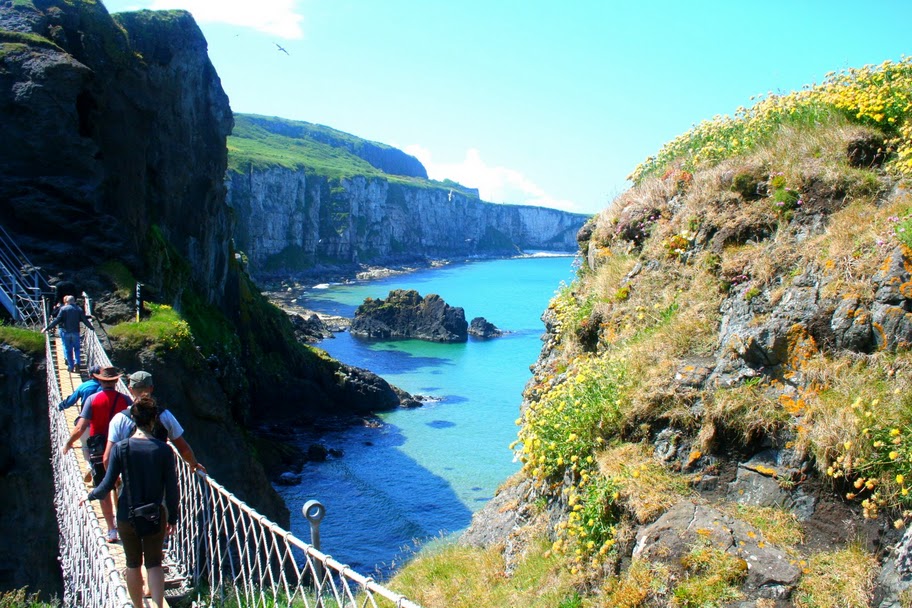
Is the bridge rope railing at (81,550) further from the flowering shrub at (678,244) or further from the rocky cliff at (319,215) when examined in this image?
the rocky cliff at (319,215)

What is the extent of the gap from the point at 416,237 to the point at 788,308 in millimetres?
183730

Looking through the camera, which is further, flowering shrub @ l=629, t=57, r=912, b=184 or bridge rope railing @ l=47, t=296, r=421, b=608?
flowering shrub @ l=629, t=57, r=912, b=184

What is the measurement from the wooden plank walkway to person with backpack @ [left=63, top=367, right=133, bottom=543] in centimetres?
14

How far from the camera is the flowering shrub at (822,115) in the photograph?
340 inches

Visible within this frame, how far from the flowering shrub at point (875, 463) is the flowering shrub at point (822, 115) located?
3.58 meters

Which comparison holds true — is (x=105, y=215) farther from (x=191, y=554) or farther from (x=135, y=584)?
(x=135, y=584)

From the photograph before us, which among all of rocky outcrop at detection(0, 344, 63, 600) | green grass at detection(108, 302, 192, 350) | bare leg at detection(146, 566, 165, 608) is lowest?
rocky outcrop at detection(0, 344, 63, 600)

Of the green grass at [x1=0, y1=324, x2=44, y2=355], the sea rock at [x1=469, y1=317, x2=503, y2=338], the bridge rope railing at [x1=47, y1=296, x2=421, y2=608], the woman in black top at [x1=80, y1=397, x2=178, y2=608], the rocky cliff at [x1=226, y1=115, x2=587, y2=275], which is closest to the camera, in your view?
the bridge rope railing at [x1=47, y1=296, x2=421, y2=608]

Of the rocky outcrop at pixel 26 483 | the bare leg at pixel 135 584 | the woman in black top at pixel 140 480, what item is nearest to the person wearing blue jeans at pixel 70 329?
the rocky outcrop at pixel 26 483

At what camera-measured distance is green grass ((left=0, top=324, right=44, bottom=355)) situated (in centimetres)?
1456

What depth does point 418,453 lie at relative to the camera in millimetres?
37031

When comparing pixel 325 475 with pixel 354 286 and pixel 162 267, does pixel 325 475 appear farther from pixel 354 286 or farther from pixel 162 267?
pixel 354 286

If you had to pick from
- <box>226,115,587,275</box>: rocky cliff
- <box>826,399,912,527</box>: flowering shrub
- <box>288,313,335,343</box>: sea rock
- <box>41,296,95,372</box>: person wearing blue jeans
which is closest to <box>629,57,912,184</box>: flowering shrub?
<box>826,399,912,527</box>: flowering shrub

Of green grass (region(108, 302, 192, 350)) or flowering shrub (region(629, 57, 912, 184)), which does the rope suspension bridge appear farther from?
flowering shrub (region(629, 57, 912, 184))
